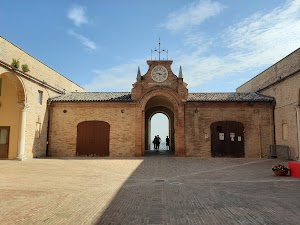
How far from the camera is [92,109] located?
74.1ft

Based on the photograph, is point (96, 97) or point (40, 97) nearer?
point (40, 97)

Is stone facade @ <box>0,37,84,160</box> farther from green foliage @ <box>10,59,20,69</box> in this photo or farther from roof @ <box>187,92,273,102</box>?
roof @ <box>187,92,273,102</box>

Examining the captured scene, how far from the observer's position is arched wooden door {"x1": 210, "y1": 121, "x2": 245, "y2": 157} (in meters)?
21.9

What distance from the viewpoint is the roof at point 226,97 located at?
22.0 m

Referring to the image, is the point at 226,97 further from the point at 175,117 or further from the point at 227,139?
the point at 175,117

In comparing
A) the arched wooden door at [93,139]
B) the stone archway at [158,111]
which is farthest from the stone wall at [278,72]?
the arched wooden door at [93,139]

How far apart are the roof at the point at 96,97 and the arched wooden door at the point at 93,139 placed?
2.13 metres

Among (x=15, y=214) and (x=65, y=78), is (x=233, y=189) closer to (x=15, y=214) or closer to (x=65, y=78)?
(x=15, y=214)

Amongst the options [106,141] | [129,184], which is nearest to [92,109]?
[106,141]

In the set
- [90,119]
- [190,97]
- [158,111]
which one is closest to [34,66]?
[90,119]

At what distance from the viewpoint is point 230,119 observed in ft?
72.6

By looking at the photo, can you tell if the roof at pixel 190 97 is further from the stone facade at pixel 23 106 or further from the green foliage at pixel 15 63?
the green foliage at pixel 15 63

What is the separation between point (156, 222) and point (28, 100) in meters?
16.9

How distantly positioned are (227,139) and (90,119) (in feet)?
Result: 39.5
